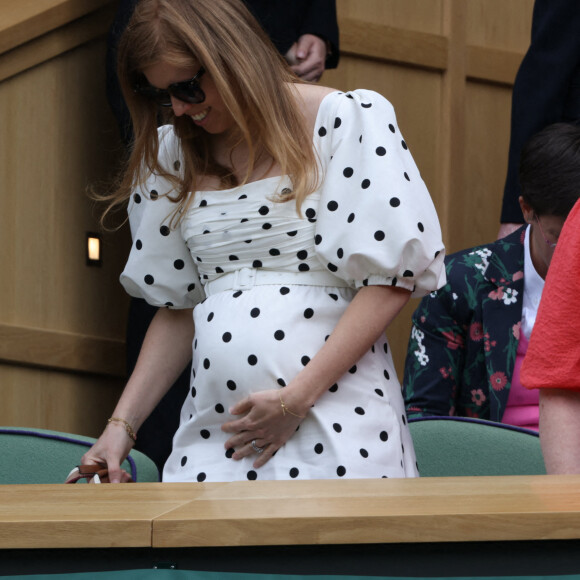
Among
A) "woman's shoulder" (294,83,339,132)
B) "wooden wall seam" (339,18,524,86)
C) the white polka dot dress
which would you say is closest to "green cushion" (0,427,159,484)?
the white polka dot dress

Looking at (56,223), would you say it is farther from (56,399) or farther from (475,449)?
(475,449)

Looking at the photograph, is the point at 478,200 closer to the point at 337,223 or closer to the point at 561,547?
the point at 337,223

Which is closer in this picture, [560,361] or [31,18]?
[560,361]

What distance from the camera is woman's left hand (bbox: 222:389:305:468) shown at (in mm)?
1598

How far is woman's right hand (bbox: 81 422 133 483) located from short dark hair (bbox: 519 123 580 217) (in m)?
1.10

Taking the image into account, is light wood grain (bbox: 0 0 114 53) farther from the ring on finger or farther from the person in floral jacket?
the ring on finger

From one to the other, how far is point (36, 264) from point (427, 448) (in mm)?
1303

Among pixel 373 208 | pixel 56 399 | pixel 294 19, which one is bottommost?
pixel 56 399

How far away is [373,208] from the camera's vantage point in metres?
1.66

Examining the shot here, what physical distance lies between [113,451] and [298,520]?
2.91 ft

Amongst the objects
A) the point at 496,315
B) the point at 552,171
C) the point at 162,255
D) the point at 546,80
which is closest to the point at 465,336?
the point at 496,315

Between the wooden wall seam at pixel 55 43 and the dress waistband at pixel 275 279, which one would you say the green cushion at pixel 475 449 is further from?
the wooden wall seam at pixel 55 43

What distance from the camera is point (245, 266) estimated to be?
5.65 ft

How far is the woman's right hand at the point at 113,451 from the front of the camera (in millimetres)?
1750
